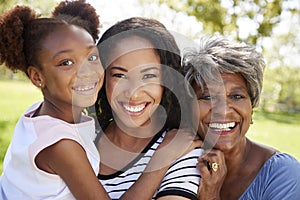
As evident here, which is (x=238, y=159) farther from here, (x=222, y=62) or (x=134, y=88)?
(x=134, y=88)

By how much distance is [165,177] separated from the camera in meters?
2.34

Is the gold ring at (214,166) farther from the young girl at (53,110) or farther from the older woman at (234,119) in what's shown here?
the young girl at (53,110)

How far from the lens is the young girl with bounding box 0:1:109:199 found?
2.15 m

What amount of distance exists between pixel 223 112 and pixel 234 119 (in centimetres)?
8

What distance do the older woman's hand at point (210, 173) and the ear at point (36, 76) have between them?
2.97 feet

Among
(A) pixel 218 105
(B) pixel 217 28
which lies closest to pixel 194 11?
(B) pixel 217 28

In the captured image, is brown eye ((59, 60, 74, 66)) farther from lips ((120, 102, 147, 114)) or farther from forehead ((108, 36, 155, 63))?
lips ((120, 102, 147, 114))

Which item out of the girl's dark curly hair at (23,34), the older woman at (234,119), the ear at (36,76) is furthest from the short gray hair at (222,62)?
the ear at (36,76)

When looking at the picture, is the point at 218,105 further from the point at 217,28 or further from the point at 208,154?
the point at 217,28

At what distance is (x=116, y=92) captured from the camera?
100 inches

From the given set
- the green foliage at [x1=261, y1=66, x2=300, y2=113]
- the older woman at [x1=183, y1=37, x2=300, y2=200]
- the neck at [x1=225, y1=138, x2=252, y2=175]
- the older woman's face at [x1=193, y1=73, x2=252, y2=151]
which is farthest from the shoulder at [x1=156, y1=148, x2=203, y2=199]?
the green foliage at [x1=261, y1=66, x2=300, y2=113]

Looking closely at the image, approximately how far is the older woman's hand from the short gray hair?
0.41 meters

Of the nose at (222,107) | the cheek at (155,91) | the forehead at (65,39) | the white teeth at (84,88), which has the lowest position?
the nose at (222,107)

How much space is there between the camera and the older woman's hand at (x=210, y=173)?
2348 mm
